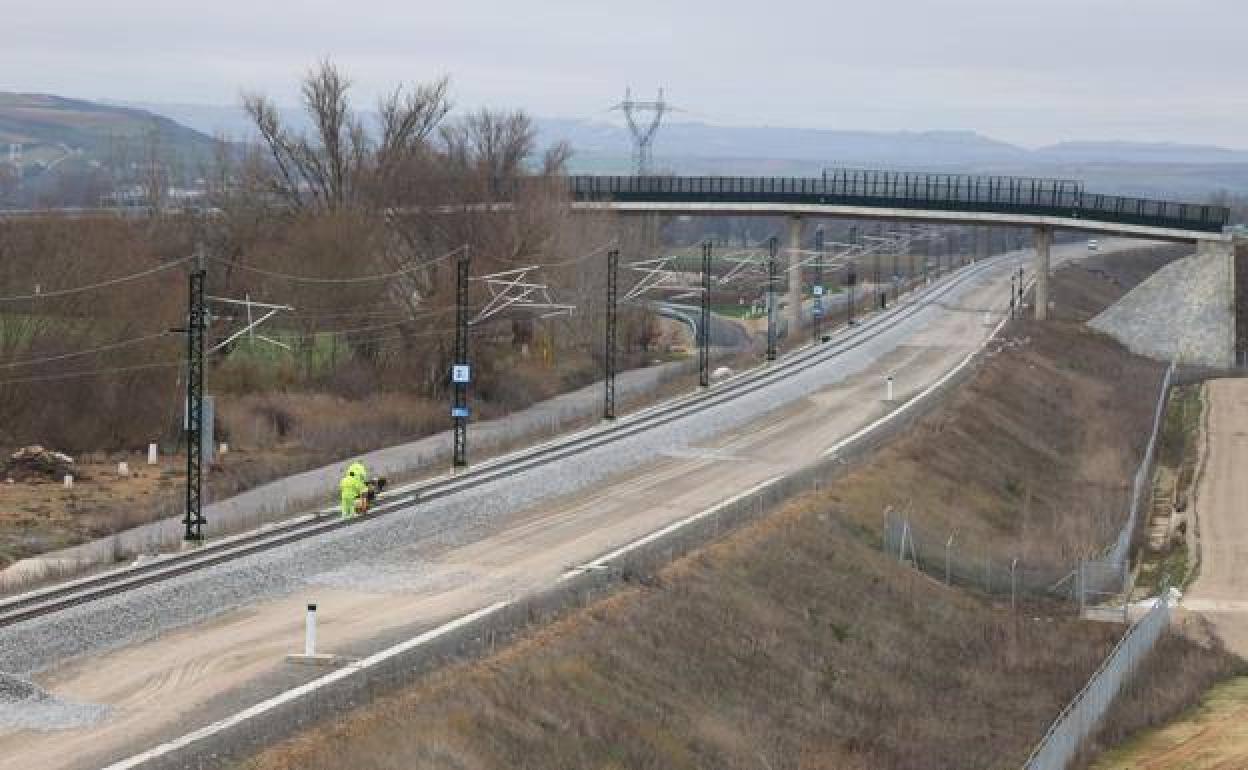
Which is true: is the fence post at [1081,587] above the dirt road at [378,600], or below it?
below

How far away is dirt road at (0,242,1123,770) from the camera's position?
26375 mm

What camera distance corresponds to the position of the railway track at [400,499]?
1330 inches

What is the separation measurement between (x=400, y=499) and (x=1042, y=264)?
70534 mm

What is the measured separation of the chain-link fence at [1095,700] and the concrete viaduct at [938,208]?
65532 millimetres

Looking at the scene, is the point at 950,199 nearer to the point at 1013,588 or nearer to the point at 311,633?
the point at 1013,588

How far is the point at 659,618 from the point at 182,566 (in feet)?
29.0

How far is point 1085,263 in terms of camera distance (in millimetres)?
185875

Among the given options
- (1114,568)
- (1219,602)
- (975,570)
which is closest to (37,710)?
(975,570)

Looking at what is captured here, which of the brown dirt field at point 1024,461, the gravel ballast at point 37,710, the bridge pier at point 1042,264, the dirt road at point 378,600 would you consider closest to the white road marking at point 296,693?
the dirt road at point 378,600

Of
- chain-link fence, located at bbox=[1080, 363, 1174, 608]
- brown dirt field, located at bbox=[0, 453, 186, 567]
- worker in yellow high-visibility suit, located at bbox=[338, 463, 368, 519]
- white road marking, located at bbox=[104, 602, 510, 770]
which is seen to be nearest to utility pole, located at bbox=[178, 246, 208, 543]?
worker in yellow high-visibility suit, located at bbox=[338, 463, 368, 519]

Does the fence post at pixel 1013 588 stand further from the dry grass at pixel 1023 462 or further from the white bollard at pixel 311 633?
the white bollard at pixel 311 633

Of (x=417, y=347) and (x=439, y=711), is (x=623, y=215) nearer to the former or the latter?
(x=417, y=347)

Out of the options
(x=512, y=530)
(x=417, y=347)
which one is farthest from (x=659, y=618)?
(x=417, y=347)

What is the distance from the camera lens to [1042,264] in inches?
4328
